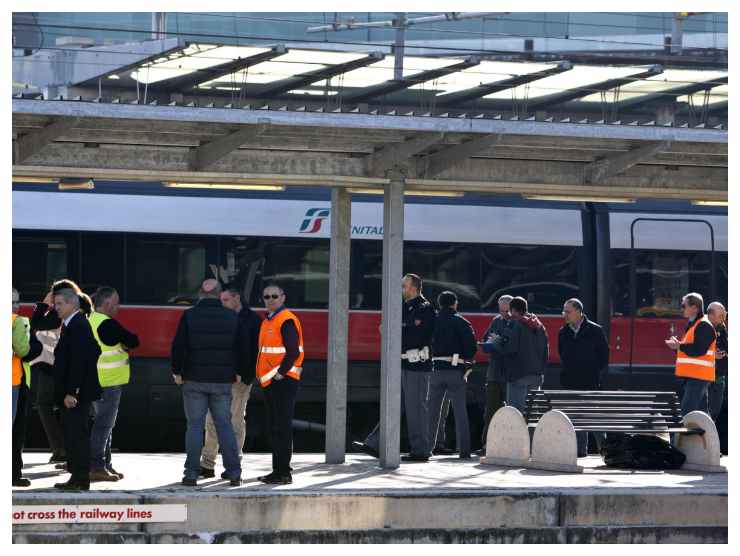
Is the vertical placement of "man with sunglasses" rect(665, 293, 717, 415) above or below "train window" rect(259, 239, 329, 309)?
below

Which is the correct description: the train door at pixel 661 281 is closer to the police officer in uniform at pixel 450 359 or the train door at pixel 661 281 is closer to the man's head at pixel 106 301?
the police officer in uniform at pixel 450 359

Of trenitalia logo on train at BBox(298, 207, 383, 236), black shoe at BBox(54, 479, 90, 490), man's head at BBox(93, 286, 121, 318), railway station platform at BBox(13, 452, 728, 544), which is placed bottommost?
railway station platform at BBox(13, 452, 728, 544)

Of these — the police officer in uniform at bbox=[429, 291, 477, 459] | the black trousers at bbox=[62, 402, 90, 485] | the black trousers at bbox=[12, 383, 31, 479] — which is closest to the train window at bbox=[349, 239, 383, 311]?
the police officer in uniform at bbox=[429, 291, 477, 459]

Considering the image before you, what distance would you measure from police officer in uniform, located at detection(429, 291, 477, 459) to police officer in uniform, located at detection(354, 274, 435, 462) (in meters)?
0.11

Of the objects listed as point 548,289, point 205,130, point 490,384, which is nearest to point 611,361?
point 548,289

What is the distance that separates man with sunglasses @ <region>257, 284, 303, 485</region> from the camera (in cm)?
1103

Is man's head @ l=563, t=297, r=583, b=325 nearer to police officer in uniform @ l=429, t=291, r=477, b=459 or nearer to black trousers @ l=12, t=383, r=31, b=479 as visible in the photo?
police officer in uniform @ l=429, t=291, r=477, b=459

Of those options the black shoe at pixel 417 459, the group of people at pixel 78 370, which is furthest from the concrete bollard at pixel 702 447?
the group of people at pixel 78 370

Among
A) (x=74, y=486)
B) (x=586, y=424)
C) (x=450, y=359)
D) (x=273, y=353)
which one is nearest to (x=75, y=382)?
(x=74, y=486)

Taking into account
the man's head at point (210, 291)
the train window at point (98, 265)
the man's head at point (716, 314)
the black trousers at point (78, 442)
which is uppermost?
the train window at point (98, 265)

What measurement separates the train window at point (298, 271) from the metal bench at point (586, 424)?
416 centimetres

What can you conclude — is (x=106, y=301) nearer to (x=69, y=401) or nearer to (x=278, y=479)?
(x=69, y=401)

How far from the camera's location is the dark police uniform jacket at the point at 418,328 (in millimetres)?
13125

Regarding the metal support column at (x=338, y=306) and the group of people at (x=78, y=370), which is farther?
the metal support column at (x=338, y=306)
